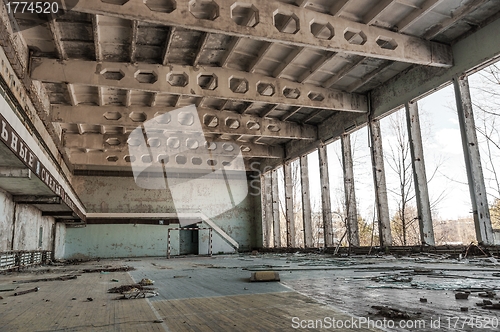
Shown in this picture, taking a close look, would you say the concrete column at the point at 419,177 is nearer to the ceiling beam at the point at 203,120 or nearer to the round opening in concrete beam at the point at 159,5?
the ceiling beam at the point at 203,120

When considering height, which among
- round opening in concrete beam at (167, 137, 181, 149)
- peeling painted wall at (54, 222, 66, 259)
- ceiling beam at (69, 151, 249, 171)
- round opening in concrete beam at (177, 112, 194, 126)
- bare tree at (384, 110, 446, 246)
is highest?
round opening in concrete beam at (177, 112, 194, 126)

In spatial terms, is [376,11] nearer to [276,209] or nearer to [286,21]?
[286,21]

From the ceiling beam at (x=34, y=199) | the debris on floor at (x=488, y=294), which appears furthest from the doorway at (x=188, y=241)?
the debris on floor at (x=488, y=294)

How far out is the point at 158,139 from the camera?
17484mm

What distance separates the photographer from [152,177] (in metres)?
22.2

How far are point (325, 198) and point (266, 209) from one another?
24.1 feet

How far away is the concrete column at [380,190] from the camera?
12.5 m

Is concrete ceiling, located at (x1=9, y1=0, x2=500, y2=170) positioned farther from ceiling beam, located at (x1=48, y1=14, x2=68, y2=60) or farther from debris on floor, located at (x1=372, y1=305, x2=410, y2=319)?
A: debris on floor, located at (x1=372, y1=305, x2=410, y2=319)

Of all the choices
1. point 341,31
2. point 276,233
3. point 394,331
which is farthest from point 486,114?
point 276,233

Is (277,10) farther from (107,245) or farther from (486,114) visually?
(107,245)

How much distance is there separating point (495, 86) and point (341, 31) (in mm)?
5017

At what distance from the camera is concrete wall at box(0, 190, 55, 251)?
902 cm

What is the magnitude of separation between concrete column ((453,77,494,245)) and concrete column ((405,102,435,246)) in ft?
5.49

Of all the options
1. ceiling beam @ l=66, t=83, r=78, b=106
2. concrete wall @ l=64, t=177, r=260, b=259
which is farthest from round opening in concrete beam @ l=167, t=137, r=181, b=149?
ceiling beam @ l=66, t=83, r=78, b=106
